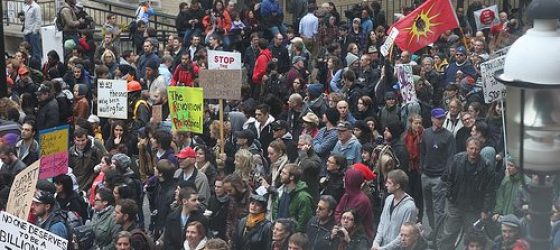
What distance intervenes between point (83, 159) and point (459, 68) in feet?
19.6

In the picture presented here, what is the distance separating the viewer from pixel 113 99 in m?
15.7

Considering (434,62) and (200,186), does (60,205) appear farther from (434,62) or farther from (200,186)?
(434,62)

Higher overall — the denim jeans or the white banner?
the white banner

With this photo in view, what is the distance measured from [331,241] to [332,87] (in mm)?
8055

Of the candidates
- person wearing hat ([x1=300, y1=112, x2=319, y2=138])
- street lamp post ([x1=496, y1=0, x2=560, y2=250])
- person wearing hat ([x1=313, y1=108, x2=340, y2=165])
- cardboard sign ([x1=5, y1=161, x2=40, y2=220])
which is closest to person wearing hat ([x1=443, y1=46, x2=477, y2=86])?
person wearing hat ([x1=300, y1=112, x2=319, y2=138])

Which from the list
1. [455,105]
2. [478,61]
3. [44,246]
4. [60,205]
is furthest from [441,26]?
[44,246]

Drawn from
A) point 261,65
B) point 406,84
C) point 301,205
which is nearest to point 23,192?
point 301,205

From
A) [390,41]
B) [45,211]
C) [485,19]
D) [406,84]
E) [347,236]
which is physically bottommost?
[347,236]

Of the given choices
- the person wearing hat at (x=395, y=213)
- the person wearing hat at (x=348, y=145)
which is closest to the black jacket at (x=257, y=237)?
the person wearing hat at (x=395, y=213)

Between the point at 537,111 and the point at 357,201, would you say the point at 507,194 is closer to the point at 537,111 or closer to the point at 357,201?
the point at 357,201

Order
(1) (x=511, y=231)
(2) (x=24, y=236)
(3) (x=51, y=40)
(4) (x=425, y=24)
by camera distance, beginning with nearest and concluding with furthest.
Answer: (2) (x=24, y=236)
(1) (x=511, y=231)
(4) (x=425, y=24)
(3) (x=51, y=40)

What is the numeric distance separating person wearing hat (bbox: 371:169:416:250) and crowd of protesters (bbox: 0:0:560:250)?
0.4 inches

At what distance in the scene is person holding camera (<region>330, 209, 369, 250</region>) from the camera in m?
9.94

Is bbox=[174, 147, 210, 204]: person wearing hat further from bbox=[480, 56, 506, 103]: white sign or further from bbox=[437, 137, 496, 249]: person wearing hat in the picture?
bbox=[480, 56, 506, 103]: white sign
